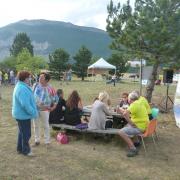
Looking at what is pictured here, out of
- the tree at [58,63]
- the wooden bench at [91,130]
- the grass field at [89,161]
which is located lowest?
the grass field at [89,161]

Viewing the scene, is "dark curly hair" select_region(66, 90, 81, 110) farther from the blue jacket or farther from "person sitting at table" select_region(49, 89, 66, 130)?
the blue jacket

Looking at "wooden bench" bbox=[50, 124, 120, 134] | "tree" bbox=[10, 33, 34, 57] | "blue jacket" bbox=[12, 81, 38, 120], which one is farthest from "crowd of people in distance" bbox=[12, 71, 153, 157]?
"tree" bbox=[10, 33, 34, 57]

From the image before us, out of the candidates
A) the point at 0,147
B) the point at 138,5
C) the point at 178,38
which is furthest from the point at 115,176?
the point at 138,5

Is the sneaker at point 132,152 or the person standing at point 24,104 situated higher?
the person standing at point 24,104

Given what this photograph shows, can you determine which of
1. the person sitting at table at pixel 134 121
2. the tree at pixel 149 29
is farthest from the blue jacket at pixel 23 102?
the tree at pixel 149 29

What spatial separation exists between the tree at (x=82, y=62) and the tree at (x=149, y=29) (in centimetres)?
3630

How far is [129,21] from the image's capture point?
48.7 feet

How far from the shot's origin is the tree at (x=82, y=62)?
52.2 m

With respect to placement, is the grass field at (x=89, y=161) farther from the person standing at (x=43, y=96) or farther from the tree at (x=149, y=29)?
the tree at (x=149, y=29)

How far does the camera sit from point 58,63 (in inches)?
2008

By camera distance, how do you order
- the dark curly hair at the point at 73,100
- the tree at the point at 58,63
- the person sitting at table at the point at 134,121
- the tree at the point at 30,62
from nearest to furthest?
the person sitting at table at the point at 134,121 → the dark curly hair at the point at 73,100 → the tree at the point at 58,63 → the tree at the point at 30,62

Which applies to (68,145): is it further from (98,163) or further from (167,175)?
(167,175)

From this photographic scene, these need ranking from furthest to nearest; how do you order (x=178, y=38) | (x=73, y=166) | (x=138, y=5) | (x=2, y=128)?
(x=138, y=5)
(x=178, y=38)
(x=2, y=128)
(x=73, y=166)

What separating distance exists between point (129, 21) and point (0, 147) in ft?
27.4
